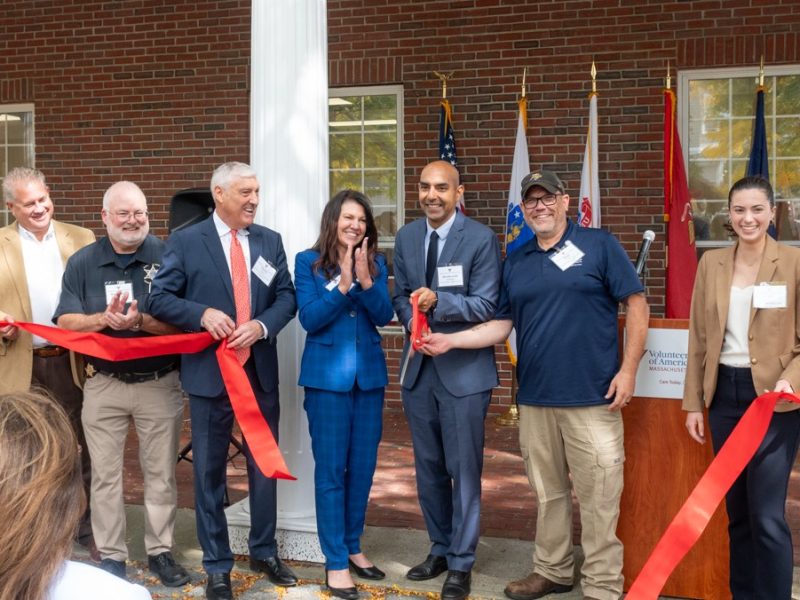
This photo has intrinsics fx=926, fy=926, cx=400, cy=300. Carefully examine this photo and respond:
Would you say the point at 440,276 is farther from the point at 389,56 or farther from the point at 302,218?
the point at 389,56

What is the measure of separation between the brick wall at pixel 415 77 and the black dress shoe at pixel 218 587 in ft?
15.5

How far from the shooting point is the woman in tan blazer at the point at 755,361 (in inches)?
143

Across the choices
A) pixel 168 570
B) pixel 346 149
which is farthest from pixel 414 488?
pixel 346 149

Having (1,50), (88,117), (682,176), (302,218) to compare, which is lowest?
(302,218)

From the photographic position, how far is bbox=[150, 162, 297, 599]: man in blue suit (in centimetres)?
436

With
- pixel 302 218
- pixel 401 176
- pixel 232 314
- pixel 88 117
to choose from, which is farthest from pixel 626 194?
pixel 88 117

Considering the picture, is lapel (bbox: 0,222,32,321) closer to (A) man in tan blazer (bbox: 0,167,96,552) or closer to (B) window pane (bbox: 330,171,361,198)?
(A) man in tan blazer (bbox: 0,167,96,552)

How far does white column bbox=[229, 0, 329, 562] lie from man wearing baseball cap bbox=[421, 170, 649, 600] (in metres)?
1.02

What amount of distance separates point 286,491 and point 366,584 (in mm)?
702

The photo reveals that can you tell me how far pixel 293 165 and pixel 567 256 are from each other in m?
1.58

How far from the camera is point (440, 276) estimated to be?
438 cm

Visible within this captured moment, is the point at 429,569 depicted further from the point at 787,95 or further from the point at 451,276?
the point at 787,95

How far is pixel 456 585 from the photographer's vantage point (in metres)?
4.32

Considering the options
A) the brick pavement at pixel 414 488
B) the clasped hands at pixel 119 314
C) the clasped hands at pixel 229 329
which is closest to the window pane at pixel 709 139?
the brick pavement at pixel 414 488
